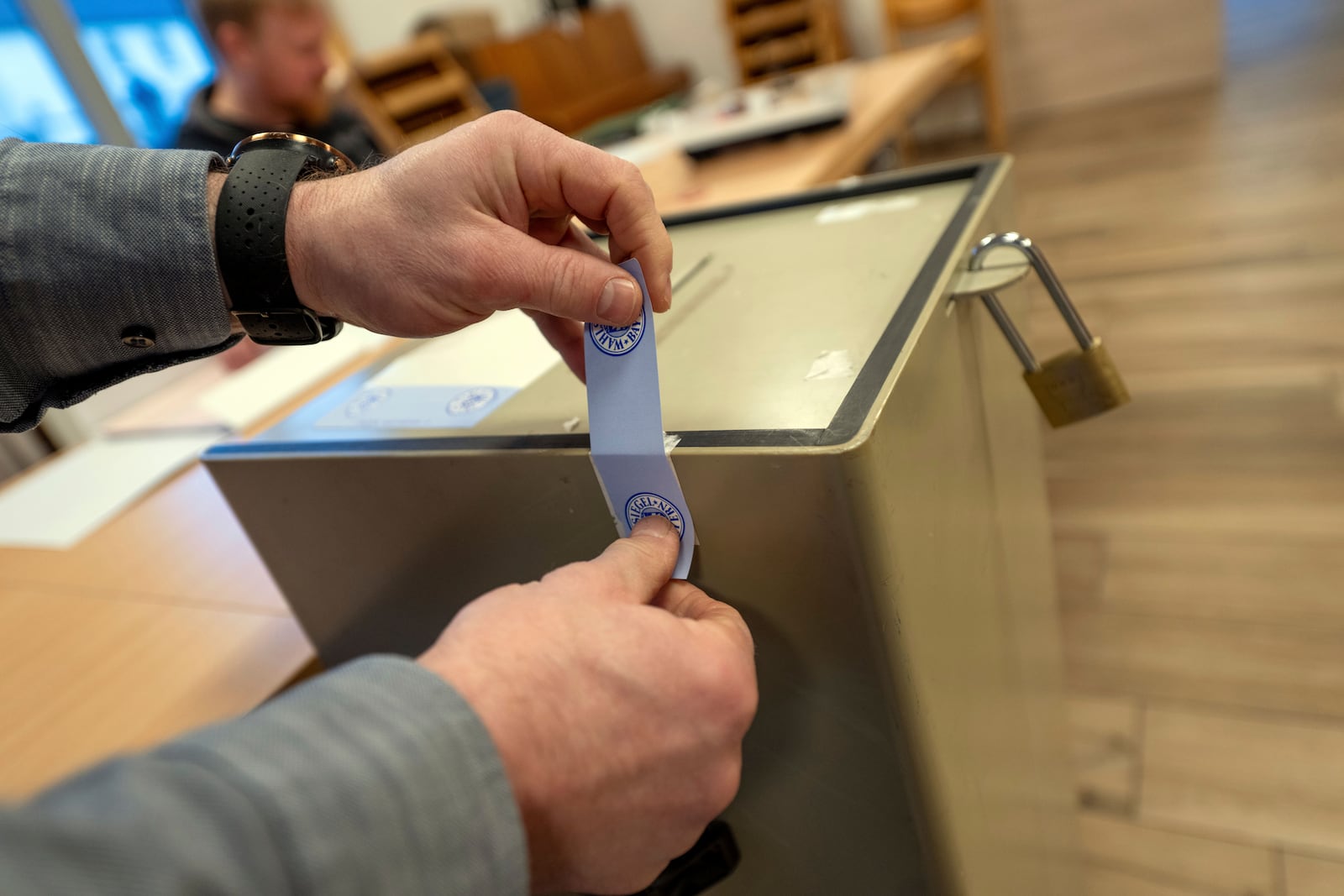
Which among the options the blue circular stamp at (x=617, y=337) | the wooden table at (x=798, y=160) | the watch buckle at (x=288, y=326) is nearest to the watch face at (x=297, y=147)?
the watch buckle at (x=288, y=326)

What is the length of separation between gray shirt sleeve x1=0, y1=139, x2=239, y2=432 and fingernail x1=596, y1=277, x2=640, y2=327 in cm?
27

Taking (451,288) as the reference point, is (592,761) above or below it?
below

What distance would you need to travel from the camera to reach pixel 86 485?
48.7 inches

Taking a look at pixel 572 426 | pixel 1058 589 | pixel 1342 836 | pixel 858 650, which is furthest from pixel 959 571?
pixel 1058 589

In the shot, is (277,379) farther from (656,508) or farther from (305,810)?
(305,810)

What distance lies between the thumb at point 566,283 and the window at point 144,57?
Result: 10.8ft

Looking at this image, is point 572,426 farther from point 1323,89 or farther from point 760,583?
point 1323,89

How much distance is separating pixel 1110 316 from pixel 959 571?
1900 mm

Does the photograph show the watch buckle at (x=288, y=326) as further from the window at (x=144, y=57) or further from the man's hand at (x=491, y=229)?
the window at (x=144, y=57)

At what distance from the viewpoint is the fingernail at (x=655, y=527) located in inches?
17.1

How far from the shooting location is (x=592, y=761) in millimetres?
346

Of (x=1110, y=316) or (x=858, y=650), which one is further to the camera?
(x=1110, y=316)

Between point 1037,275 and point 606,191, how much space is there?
0.97 ft

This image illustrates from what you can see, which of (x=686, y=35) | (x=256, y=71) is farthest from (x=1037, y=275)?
(x=686, y=35)
